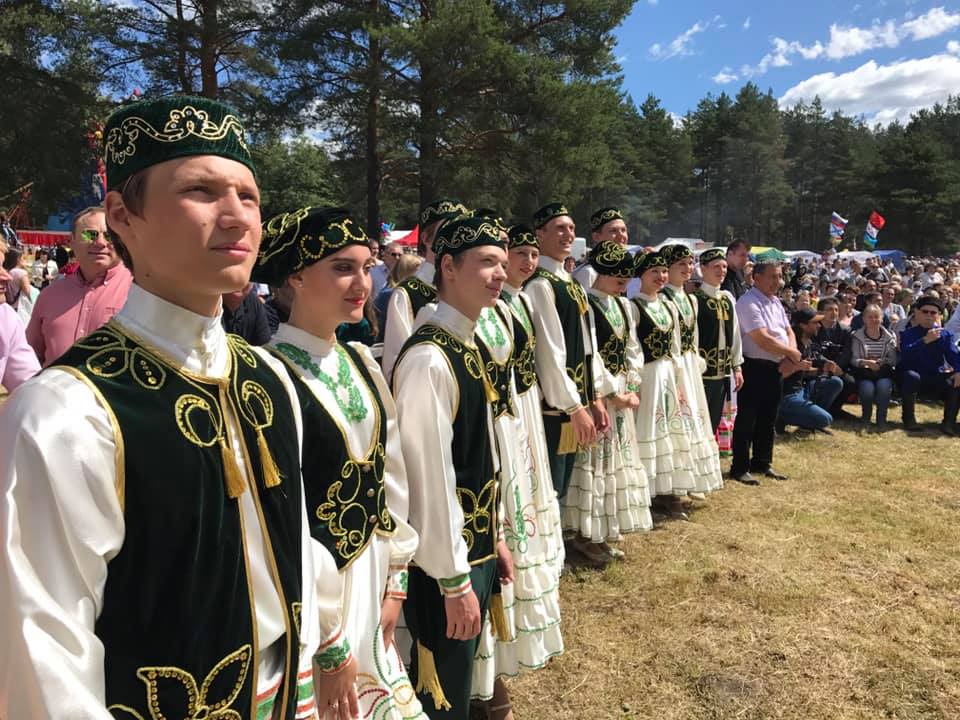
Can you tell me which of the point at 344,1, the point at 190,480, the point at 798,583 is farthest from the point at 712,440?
the point at 344,1

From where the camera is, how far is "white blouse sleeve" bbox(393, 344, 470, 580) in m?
2.10

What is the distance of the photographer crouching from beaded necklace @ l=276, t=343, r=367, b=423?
7.03 metres

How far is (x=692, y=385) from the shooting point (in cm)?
550

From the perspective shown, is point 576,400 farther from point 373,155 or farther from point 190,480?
point 373,155

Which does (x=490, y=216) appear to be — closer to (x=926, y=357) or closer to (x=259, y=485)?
A: (x=259, y=485)

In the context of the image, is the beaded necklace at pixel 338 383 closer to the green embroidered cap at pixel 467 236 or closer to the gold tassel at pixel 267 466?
the gold tassel at pixel 267 466

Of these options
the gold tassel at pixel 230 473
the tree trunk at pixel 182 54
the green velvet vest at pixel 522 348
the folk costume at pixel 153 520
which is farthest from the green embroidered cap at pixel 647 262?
the tree trunk at pixel 182 54

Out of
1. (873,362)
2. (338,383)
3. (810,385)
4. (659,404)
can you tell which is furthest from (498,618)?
(873,362)

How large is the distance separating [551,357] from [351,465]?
217 centimetres

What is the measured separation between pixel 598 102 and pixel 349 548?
16.0m

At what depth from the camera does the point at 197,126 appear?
118cm

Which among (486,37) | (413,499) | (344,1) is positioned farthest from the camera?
(344,1)

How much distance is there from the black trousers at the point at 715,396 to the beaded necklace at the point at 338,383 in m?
4.67

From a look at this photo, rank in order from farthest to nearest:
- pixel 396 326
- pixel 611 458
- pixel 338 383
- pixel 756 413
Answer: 1. pixel 756 413
2. pixel 611 458
3. pixel 396 326
4. pixel 338 383
